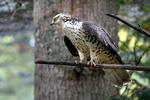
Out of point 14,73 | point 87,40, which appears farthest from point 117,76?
point 14,73

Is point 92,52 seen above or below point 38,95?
above

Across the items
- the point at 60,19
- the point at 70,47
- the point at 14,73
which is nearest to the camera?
the point at 60,19

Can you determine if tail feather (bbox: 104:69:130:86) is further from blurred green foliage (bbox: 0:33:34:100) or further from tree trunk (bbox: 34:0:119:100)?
blurred green foliage (bbox: 0:33:34:100)

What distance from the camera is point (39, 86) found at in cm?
300

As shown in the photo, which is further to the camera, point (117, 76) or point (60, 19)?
point (117, 76)

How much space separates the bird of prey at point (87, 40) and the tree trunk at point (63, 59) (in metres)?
0.19

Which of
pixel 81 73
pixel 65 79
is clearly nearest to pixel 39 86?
pixel 65 79

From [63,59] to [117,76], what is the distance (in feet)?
2.14

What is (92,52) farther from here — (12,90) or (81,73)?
(12,90)

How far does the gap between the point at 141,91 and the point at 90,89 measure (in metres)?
0.71

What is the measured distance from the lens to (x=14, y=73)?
10266 millimetres

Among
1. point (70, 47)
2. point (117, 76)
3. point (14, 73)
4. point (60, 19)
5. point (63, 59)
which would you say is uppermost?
point (60, 19)

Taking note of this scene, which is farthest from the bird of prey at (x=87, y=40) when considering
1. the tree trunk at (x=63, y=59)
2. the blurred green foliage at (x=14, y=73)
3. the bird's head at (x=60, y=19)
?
the blurred green foliage at (x=14, y=73)

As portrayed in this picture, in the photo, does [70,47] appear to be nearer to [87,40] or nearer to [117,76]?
[87,40]
